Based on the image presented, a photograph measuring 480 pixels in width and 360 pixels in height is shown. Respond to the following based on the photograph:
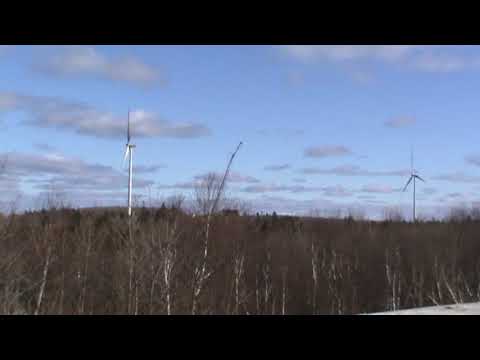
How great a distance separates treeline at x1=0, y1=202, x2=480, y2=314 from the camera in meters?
21.0

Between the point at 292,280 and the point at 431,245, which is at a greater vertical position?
the point at 431,245

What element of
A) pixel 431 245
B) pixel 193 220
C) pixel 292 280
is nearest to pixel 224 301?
pixel 193 220

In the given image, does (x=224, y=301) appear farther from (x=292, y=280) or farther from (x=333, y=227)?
(x=333, y=227)

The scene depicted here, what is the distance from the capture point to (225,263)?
32656mm

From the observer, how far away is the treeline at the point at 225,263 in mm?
21031

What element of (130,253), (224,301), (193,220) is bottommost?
(224,301)
